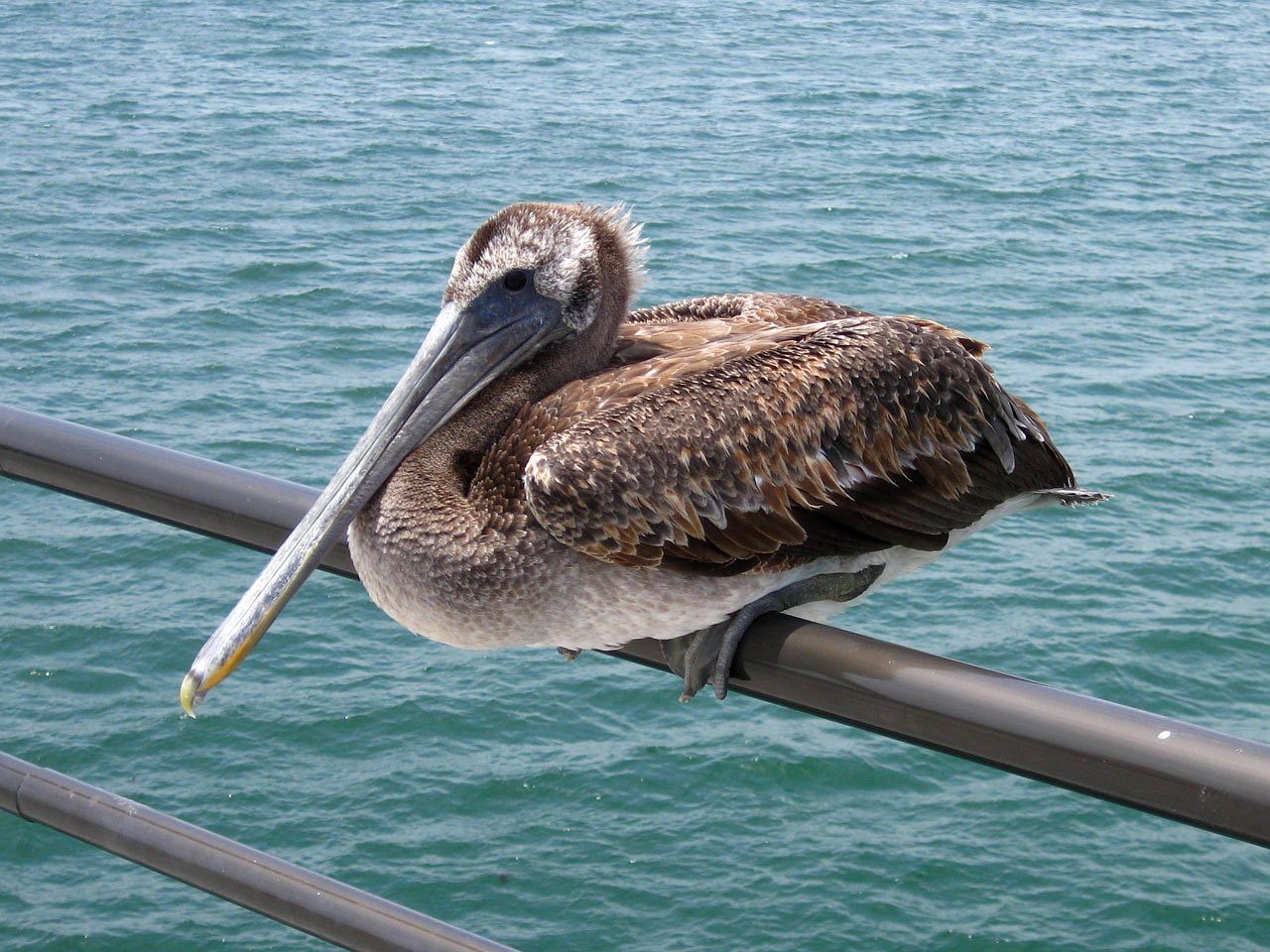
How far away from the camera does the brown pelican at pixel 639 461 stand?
2834 mm

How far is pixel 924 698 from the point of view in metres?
1.85

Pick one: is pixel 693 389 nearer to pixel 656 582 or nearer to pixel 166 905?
pixel 656 582

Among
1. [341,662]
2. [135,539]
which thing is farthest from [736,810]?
[135,539]

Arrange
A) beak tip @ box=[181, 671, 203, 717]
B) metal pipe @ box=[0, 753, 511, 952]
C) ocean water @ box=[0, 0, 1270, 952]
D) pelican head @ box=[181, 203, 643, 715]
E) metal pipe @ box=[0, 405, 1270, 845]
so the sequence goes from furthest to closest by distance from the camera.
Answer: ocean water @ box=[0, 0, 1270, 952], pelican head @ box=[181, 203, 643, 715], beak tip @ box=[181, 671, 203, 717], metal pipe @ box=[0, 753, 511, 952], metal pipe @ box=[0, 405, 1270, 845]

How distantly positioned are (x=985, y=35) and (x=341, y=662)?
82.5 feet

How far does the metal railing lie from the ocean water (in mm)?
11943

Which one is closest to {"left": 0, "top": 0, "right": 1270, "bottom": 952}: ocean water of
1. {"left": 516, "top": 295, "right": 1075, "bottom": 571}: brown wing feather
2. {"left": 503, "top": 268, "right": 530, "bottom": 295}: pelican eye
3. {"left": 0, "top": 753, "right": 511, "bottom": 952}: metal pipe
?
{"left": 516, "top": 295, "right": 1075, "bottom": 571}: brown wing feather

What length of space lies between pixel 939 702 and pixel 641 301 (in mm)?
→ 19772

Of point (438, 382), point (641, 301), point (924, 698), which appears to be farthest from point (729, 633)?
point (641, 301)

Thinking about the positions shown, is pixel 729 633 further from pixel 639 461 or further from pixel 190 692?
pixel 190 692

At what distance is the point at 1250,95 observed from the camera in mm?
32406

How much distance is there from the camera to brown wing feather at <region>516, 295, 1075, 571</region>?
2834mm

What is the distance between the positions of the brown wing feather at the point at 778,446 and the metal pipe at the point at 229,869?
0.90 metres

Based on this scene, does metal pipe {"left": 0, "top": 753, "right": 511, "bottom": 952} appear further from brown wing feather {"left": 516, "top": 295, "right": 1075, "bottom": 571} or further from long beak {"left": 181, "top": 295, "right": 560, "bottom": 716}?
brown wing feather {"left": 516, "top": 295, "right": 1075, "bottom": 571}
